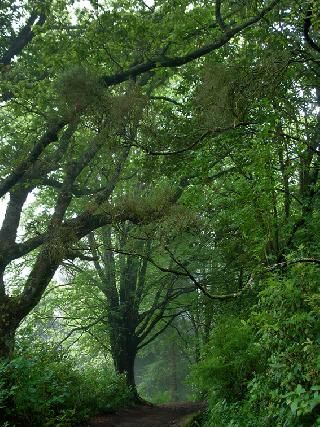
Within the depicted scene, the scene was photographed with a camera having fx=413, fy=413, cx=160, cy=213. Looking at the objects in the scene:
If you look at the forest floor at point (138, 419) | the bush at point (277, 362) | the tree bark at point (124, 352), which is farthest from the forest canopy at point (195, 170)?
the tree bark at point (124, 352)

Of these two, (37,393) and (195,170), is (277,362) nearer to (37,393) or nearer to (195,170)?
(37,393)

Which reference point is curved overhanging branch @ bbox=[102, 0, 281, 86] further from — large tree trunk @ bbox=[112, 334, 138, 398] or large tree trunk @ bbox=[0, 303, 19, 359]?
large tree trunk @ bbox=[112, 334, 138, 398]

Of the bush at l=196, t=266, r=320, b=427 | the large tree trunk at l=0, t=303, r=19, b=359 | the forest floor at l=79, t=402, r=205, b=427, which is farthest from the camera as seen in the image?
the forest floor at l=79, t=402, r=205, b=427

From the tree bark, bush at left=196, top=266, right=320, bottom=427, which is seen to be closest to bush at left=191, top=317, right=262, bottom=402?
bush at left=196, top=266, right=320, bottom=427

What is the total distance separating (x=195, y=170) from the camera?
31.8 feet

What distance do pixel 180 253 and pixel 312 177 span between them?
22.8 ft

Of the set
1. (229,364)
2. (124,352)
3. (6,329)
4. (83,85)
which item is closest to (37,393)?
(6,329)

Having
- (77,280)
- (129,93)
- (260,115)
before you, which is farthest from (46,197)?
(260,115)

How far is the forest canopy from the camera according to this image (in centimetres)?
592

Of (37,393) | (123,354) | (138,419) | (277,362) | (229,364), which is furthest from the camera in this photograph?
(123,354)

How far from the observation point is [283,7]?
9.26 m

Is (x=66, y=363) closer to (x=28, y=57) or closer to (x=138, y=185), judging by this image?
(x=138, y=185)

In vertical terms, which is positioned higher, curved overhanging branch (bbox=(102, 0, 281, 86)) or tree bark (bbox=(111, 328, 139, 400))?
curved overhanging branch (bbox=(102, 0, 281, 86))

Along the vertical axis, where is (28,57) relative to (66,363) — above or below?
above
